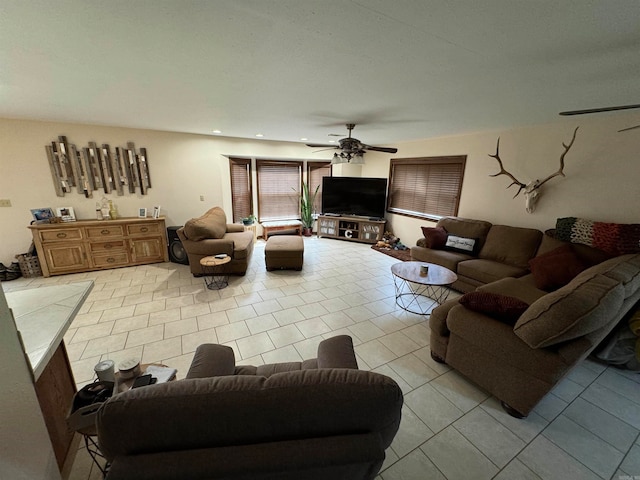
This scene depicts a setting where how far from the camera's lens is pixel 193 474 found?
760 mm

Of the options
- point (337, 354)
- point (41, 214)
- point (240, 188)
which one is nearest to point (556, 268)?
point (337, 354)

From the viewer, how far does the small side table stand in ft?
11.9

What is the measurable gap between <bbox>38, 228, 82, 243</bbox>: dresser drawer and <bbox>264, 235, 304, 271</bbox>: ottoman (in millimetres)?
2963

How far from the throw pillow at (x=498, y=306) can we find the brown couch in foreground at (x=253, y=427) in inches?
55.2

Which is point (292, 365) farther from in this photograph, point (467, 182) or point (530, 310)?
point (467, 182)

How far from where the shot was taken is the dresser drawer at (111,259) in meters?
4.16

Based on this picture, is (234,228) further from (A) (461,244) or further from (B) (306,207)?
(A) (461,244)

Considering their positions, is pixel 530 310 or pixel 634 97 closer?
pixel 530 310

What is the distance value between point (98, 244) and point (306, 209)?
13.9 ft

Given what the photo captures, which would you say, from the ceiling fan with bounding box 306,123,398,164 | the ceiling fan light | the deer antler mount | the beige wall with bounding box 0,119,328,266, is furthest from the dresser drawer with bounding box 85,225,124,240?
the deer antler mount

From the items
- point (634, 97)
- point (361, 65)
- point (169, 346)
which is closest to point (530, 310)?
point (361, 65)

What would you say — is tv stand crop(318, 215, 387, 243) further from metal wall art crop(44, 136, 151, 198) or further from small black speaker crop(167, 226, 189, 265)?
metal wall art crop(44, 136, 151, 198)

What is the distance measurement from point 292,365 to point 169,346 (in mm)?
1541

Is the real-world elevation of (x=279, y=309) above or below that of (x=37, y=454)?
below
